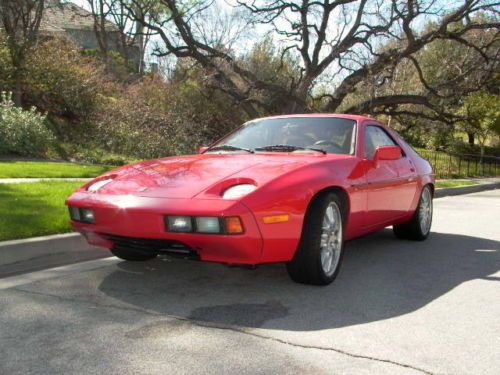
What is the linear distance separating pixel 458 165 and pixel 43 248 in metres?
23.4

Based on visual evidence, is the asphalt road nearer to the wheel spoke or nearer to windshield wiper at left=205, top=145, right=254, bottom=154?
the wheel spoke

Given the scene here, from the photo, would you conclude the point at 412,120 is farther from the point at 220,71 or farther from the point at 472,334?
the point at 472,334

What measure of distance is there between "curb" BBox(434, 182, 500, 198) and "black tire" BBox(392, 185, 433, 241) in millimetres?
7708

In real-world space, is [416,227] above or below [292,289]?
above

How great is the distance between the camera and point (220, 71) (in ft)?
69.2

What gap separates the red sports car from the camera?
3730mm

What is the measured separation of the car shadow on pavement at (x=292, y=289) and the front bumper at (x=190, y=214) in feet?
1.27

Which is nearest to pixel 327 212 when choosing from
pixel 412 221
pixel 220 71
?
pixel 412 221

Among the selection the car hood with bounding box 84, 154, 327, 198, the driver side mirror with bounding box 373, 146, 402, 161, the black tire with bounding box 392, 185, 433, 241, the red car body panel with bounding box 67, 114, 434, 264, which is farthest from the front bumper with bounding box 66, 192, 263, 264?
the black tire with bounding box 392, 185, 433, 241

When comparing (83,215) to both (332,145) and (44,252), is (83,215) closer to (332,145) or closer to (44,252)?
(44,252)

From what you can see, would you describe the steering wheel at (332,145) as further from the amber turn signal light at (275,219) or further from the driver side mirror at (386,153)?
the amber turn signal light at (275,219)

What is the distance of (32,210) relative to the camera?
627 cm

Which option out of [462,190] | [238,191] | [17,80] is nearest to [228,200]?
[238,191]

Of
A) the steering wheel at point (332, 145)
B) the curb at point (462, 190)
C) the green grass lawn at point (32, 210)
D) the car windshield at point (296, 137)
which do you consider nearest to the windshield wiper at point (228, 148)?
the car windshield at point (296, 137)
